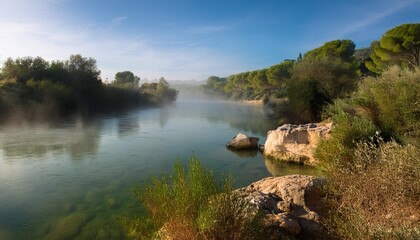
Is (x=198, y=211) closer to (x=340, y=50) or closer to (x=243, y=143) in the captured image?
(x=243, y=143)

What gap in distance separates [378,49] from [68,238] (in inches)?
1769

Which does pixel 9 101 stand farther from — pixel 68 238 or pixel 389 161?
pixel 389 161

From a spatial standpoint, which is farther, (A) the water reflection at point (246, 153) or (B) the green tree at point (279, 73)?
(B) the green tree at point (279, 73)

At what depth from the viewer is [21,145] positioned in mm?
19203

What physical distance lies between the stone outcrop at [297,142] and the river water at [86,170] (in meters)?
0.84

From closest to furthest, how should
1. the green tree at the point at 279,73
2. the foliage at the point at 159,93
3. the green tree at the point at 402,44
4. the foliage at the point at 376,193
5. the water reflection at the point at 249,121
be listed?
the foliage at the point at 376,193, the water reflection at the point at 249,121, the green tree at the point at 402,44, the green tree at the point at 279,73, the foliage at the point at 159,93

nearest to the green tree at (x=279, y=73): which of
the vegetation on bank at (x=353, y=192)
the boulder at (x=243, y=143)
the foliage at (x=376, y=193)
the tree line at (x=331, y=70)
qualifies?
the tree line at (x=331, y=70)

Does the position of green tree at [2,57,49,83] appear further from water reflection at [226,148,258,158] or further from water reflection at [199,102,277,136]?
water reflection at [226,148,258,158]

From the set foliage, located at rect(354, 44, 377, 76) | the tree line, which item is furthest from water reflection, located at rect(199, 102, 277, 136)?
foliage, located at rect(354, 44, 377, 76)

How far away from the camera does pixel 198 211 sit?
4684 mm

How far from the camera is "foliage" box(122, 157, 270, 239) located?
4.47 meters

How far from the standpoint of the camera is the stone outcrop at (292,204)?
5.64 metres

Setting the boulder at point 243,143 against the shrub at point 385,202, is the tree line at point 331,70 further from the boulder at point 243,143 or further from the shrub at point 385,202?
the shrub at point 385,202

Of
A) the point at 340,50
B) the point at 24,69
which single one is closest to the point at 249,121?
the point at 340,50
